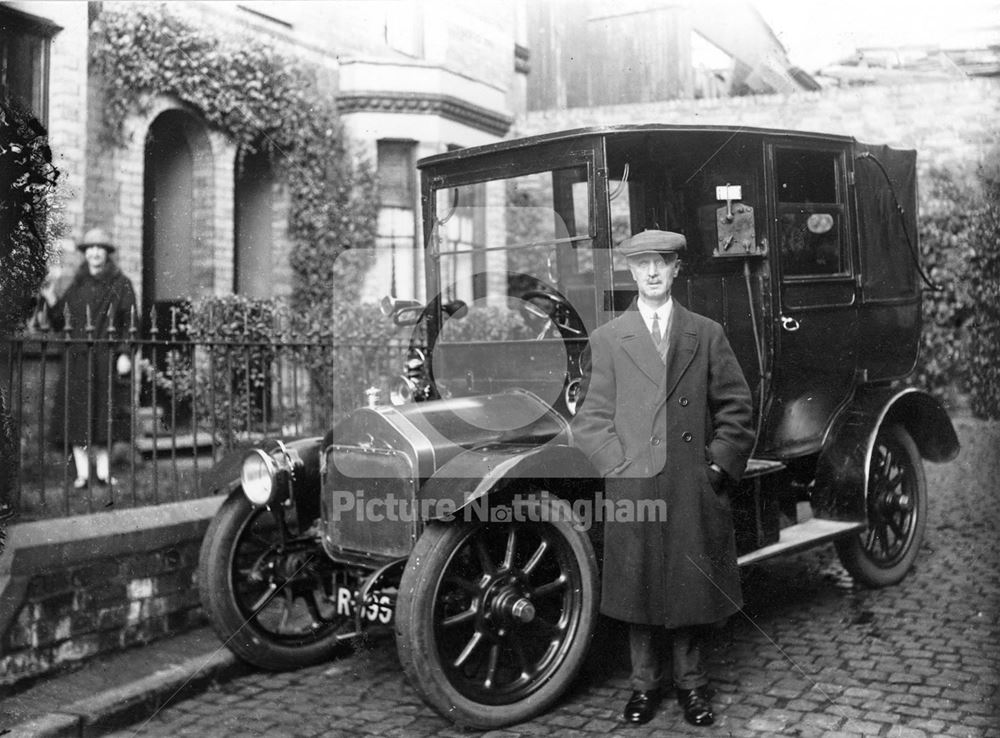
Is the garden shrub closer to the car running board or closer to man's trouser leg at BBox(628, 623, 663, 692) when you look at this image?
the car running board

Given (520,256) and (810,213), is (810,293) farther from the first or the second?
(520,256)

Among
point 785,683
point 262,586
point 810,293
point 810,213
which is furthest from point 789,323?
point 262,586

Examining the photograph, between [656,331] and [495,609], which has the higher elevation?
[656,331]

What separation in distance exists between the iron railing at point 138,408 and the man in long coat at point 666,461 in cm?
186

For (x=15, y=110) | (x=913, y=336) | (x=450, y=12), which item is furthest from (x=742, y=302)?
(x=450, y=12)

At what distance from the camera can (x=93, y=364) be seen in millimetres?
4816

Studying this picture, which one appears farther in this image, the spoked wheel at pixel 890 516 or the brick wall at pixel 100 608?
the spoked wheel at pixel 890 516

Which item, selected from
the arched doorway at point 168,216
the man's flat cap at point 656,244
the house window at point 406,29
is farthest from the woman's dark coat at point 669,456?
the house window at point 406,29

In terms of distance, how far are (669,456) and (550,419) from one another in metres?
0.79

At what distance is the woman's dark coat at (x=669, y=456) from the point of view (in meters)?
3.54

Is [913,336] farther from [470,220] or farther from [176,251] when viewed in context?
[176,251]

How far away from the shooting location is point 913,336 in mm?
5391

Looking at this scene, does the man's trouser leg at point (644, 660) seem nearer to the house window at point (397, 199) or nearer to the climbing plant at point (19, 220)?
the climbing plant at point (19, 220)

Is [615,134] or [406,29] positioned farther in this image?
[406,29]
